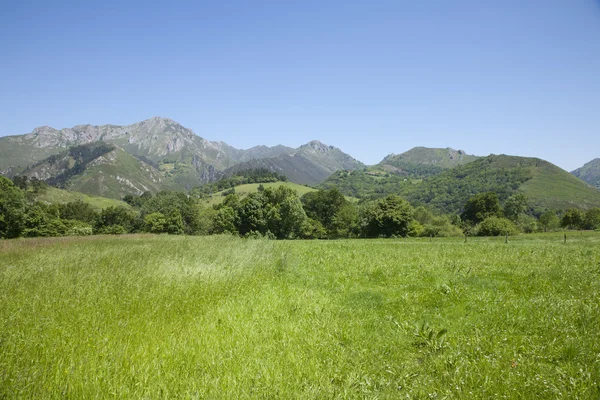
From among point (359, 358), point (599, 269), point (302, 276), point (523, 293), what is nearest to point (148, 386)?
point (359, 358)

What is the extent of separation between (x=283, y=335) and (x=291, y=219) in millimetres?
62050

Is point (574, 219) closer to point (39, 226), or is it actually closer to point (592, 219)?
point (592, 219)

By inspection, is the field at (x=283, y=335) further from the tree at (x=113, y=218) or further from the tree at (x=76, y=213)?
the tree at (x=76, y=213)

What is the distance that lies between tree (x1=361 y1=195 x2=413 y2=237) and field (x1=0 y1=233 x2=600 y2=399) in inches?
2540

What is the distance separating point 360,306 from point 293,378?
4.77m

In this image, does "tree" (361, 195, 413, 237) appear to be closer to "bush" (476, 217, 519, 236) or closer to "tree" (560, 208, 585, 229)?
"bush" (476, 217, 519, 236)

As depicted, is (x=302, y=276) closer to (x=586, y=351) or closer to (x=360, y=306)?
(x=360, y=306)

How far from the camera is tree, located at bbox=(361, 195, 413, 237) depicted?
75375 millimetres

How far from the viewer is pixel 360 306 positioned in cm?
966

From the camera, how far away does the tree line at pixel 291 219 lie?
69250 millimetres

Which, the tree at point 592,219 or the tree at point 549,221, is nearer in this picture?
the tree at point 592,219

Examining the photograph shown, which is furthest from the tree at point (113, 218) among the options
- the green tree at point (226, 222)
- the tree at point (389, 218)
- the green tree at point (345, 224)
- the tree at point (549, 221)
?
the tree at point (549, 221)

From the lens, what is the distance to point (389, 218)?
7538cm

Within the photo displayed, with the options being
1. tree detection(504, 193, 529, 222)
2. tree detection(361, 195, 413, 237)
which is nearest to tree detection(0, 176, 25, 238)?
tree detection(361, 195, 413, 237)
